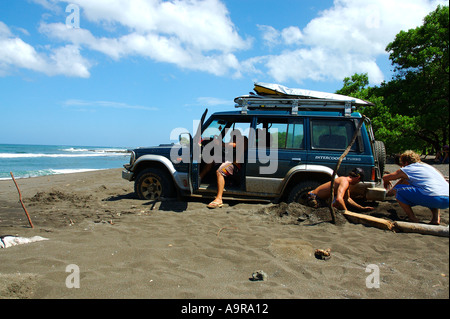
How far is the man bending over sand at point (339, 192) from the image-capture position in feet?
17.0

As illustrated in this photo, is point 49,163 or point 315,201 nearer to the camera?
point 315,201

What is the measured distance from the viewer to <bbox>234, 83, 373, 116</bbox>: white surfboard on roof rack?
5684mm

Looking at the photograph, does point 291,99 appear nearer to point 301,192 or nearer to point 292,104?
point 292,104

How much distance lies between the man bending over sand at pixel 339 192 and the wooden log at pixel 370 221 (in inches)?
12.1

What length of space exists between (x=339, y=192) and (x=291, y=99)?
2.01m

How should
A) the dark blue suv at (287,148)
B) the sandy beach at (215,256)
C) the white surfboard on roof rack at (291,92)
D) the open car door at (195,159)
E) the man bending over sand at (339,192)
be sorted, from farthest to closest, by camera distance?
the open car door at (195,159) < the white surfboard on roof rack at (291,92) < the dark blue suv at (287,148) < the man bending over sand at (339,192) < the sandy beach at (215,256)

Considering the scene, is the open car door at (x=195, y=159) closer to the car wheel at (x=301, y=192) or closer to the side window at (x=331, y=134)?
the car wheel at (x=301, y=192)

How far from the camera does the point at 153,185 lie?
6.93 metres

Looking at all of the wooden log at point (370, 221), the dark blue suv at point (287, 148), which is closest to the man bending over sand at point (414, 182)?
the wooden log at point (370, 221)

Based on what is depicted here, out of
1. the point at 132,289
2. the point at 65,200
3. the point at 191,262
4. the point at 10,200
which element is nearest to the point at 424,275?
the point at 191,262

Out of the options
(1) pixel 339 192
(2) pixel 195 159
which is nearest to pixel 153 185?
(2) pixel 195 159

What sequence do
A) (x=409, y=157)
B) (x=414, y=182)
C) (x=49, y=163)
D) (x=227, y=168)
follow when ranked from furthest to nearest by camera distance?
(x=49, y=163)
(x=227, y=168)
(x=409, y=157)
(x=414, y=182)

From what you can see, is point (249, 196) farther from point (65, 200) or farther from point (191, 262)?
point (65, 200)

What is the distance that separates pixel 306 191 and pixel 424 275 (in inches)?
122
